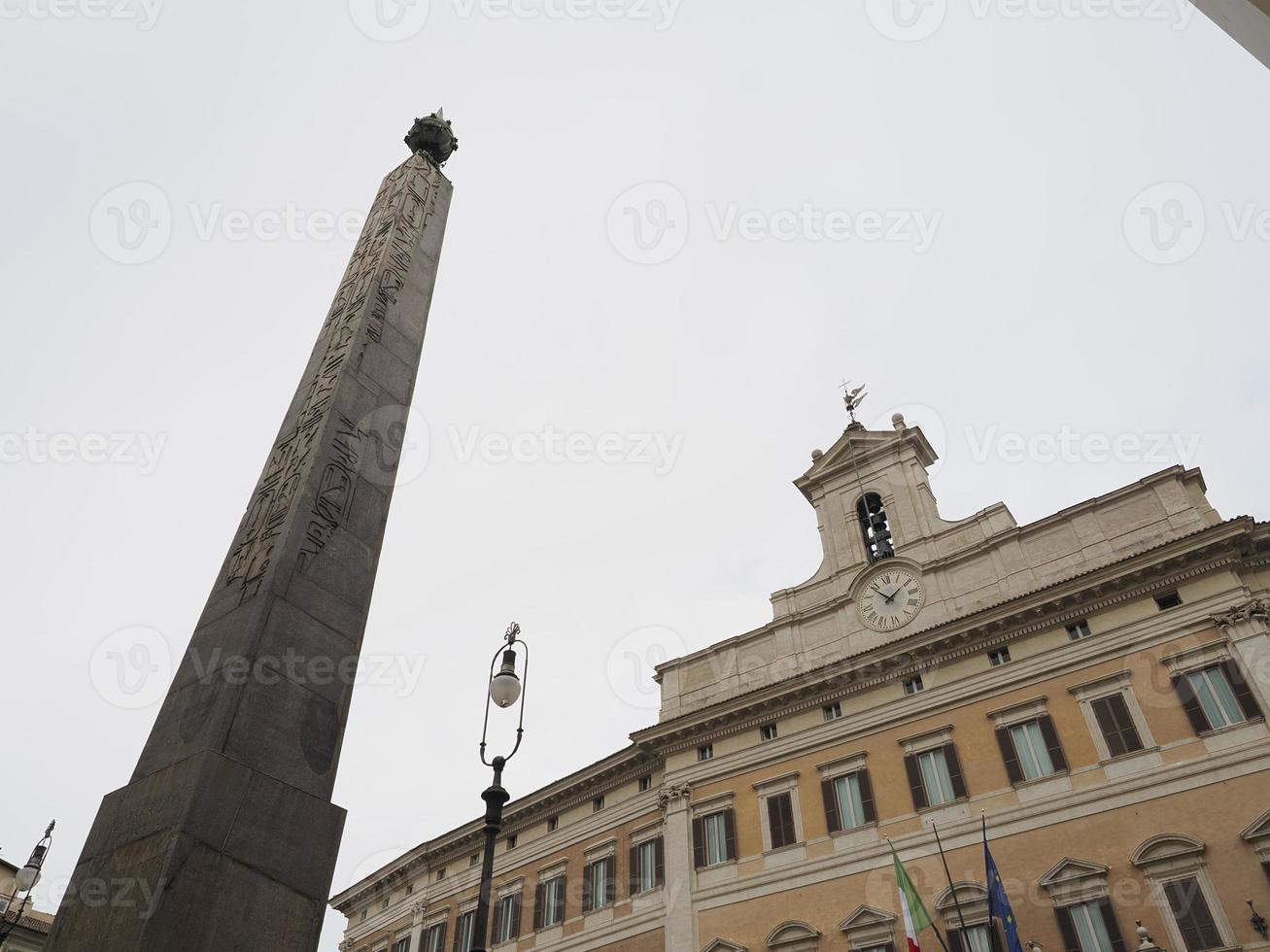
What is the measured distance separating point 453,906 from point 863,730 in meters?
A: 15.6

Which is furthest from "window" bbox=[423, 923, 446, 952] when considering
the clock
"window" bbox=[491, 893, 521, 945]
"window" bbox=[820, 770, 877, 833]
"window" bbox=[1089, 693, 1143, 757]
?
"window" bbox=[1089, 693, 1143, 757]

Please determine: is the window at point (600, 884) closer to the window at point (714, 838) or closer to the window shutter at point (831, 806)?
the window at point (714, 838)

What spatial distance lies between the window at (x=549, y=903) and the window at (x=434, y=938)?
446cm

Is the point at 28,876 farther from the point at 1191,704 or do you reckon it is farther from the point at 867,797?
the point at 1191,704

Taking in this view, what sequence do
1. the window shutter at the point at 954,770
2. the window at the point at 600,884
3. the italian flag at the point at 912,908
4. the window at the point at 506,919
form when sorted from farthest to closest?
the window at the point at 506,919 → the window at the point at 600,884 → the window shutter at the point at 954,770 → the italian flag at the point at 912,908

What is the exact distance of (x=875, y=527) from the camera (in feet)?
87.4

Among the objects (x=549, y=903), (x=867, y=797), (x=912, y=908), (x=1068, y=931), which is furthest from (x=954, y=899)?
(x=549, y=903)

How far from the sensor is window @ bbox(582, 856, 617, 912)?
25.0 metres

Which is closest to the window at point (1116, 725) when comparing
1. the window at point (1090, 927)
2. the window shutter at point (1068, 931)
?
the window at point (1090, 927)

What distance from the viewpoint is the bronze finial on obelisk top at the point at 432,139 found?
13.4m

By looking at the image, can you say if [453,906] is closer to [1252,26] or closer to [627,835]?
[627,835]

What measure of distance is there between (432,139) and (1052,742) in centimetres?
1714

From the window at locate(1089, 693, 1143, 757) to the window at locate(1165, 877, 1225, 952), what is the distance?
267cm

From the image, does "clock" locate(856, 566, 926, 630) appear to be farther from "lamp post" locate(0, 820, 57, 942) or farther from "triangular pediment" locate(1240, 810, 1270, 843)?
"lamp post" locate(0, 820, 57, 942)
